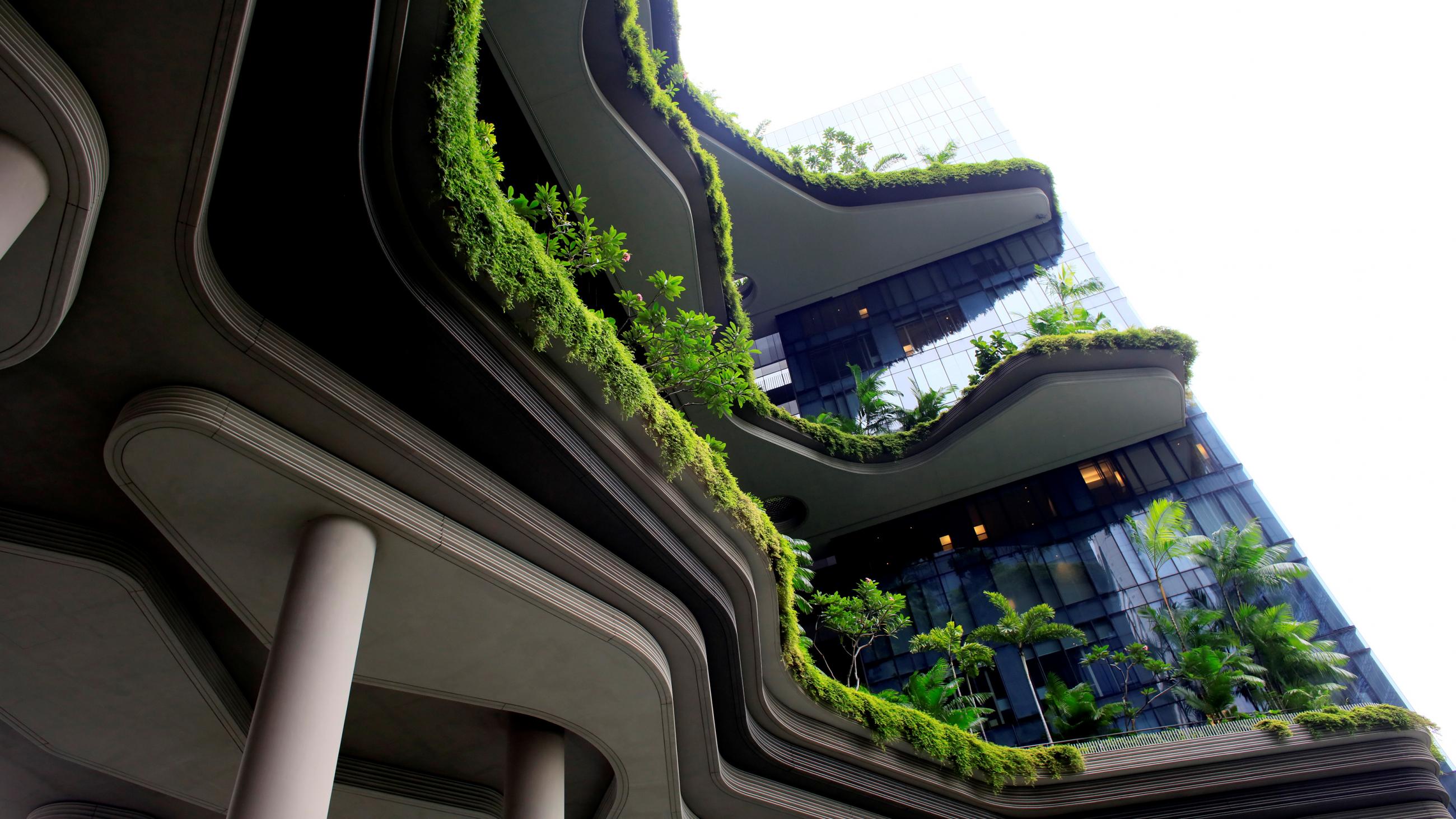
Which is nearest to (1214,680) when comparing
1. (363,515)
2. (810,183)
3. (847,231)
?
(363,515)

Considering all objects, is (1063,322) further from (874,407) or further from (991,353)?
(874,407)

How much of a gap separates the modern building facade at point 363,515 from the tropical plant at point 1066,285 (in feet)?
50.8

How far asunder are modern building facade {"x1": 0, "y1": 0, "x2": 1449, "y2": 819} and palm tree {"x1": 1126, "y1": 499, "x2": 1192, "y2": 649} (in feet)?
22.1

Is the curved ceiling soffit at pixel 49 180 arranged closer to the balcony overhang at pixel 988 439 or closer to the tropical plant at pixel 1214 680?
the balcony overhang at pixel 988 439

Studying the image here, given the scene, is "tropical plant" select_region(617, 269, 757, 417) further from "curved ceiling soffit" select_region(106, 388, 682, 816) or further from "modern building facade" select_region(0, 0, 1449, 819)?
"curved ceiling soffit" select_region(106, 388, 682, 816)

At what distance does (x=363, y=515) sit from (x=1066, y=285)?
2385 cm

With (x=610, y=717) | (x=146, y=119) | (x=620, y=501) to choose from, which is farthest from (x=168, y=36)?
(x=610, y=717)

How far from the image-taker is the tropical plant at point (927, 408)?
22672 mm

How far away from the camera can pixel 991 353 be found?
22.5 metres

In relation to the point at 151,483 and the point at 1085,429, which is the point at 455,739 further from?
the point at 1085,429

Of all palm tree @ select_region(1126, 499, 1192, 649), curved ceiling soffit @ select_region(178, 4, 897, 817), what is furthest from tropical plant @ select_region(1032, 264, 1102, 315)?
curved ceiling soffit @ select_region(178, 4, 897, 817)

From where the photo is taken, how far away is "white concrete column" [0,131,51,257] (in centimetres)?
375

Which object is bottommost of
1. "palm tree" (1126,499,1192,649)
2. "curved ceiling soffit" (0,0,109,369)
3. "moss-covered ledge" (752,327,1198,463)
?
"curved ceiling soffit" (0,0,109,369)

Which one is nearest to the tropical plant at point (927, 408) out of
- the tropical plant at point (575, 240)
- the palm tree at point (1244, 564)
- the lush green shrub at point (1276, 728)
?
the palm tree at point (1244, 564)
